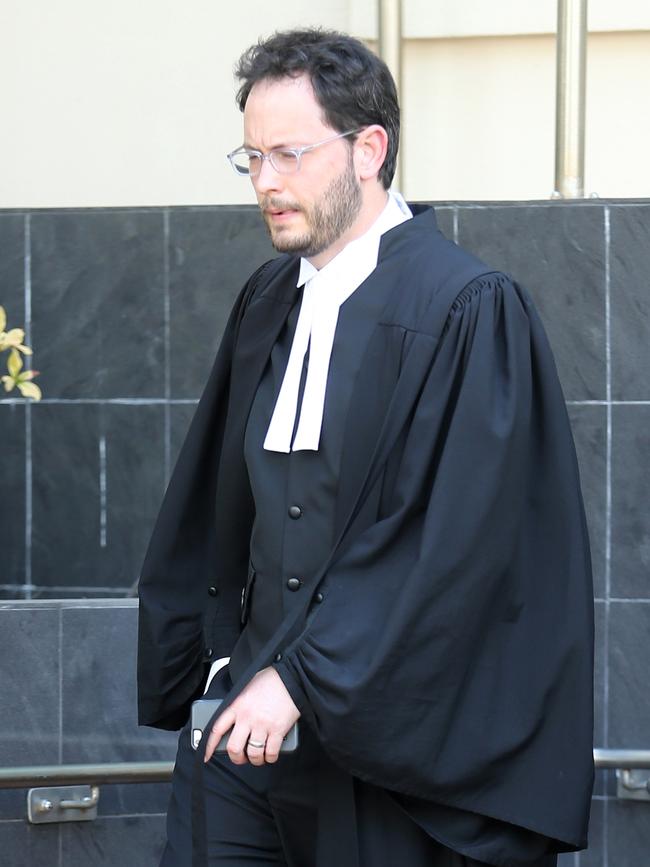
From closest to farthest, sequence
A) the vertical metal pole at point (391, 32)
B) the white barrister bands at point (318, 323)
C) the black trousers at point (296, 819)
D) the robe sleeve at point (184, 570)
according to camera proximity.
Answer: the black trousers at point (296, 819) < the white barrister bands at point (318, 323) < the robe sleeve at point (184, 570) < the vertical metal pole at point (391, 32)

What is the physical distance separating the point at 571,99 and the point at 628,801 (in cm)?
210

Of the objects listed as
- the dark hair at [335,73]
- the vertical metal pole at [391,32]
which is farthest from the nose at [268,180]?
the vertical metal pole at [391,32]

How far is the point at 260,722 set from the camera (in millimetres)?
2322

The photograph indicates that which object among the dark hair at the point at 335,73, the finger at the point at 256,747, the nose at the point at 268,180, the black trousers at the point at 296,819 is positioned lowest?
the black trousers at the point at 296,819

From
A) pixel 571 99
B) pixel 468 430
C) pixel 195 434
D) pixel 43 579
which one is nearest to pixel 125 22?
pixel 571 99

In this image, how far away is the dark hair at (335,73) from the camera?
8.48ft

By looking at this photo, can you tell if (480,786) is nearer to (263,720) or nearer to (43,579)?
(263,720)

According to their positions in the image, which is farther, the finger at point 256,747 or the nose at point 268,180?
the nose at point 268,180

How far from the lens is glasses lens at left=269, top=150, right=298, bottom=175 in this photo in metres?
2.55

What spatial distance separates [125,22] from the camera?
5086 mm

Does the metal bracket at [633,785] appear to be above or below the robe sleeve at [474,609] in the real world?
below

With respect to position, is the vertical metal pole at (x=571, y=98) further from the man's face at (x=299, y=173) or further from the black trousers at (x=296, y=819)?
the black trousers at (x=296, y=819)

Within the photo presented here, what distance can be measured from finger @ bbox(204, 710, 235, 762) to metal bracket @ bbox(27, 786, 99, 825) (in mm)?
2166

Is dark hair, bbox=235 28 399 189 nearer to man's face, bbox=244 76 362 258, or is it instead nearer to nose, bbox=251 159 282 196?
man's face, bbox=244 76 362 258
